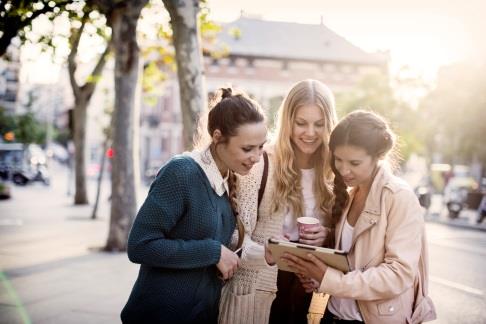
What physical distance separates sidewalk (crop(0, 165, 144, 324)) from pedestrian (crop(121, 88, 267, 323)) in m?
3.53

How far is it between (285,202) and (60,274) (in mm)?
5858

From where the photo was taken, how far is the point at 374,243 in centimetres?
245

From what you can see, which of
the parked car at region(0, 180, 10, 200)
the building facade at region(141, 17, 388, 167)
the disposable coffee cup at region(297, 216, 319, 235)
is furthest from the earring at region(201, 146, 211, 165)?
the building facade at region(141, 17, 388, 167)

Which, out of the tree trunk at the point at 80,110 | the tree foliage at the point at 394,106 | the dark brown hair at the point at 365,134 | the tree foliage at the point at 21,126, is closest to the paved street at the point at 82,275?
the dark brown hair at the point at 365,134

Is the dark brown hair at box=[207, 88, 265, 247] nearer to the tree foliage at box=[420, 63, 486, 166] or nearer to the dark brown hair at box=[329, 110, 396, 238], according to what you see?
the dark brown hair at box=[329, 110, 396, 238]

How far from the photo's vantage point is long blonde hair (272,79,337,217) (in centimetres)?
306

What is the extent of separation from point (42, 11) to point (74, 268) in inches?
198

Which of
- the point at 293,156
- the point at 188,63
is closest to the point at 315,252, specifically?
the point at 293,156

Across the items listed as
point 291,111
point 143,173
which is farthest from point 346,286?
point 143,173

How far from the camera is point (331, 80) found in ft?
160

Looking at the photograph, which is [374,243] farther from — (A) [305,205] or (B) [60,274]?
(B) [60,274]

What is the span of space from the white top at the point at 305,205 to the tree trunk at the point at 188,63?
13.2 ft

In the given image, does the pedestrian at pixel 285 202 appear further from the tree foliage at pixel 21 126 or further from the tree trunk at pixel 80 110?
the tree foliage at pixel 21 126

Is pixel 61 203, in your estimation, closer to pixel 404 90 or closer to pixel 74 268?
pixel 74 268
